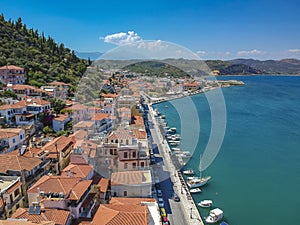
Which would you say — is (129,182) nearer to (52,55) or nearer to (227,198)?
(227,198)

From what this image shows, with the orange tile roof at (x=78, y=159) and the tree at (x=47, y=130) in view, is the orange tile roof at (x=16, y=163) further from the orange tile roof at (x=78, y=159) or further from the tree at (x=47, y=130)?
the tree at (x=47, y=130)

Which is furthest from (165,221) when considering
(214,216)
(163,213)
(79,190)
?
(79,190)

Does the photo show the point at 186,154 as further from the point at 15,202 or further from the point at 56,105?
the point at 15,202

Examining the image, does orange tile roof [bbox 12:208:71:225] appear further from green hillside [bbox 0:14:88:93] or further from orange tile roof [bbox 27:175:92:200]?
green hillside [bbox 0:14:88:93]

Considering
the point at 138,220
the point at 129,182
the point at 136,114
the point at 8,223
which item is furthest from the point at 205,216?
the point at 136,114

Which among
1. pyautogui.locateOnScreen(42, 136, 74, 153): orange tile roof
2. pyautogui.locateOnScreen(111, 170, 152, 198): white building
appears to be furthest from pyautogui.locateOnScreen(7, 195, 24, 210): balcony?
pyautogui.locateOnScreen(111, 170, 152, 198): white building
